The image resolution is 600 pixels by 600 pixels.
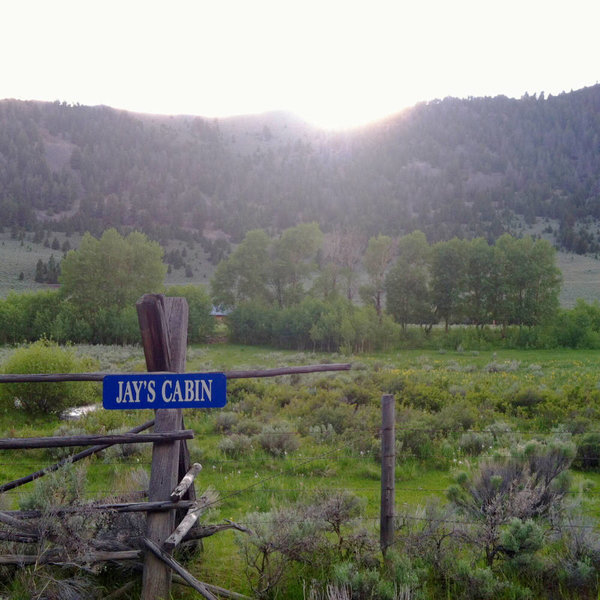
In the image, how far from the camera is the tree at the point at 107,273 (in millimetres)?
47875

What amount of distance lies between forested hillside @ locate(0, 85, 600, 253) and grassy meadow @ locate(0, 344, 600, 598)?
11392 cm

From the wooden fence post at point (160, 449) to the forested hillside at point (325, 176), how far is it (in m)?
125

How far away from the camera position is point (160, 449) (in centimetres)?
425

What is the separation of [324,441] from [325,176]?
170485 millimetres

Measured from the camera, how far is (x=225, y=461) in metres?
9.66

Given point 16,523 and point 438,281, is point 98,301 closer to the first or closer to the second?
point 438,281

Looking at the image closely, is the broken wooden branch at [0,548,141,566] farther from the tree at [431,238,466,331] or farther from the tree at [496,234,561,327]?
the tree at [431,238,466,331]

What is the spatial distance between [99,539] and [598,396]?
12846mm

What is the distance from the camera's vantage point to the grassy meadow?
6.77m

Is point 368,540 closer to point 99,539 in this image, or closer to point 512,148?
point 99,539

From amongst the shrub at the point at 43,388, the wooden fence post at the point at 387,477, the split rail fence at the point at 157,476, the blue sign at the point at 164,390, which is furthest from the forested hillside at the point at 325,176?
the blue sign at the point at 164,390

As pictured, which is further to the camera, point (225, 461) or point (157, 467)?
point (225, 461)

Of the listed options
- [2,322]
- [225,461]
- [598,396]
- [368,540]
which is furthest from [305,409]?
[2,322]

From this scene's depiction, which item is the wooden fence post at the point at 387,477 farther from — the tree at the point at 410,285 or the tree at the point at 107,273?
the tree at the point at 107,273
